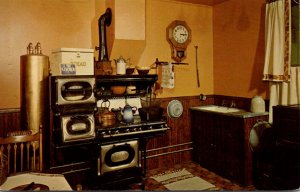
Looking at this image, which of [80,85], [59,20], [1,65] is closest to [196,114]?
[80,85]

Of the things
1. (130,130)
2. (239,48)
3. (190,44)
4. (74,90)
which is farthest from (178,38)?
(74,90)

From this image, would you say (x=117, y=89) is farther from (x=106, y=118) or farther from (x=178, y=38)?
(x=178, y=38)

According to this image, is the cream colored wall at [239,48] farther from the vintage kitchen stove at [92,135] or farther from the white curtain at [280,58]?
the vintage kitchen stove at [92,135]

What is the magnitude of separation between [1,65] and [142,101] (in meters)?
1.94

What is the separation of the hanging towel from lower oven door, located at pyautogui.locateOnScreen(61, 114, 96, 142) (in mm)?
1485

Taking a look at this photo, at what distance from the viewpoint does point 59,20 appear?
3.83 meters

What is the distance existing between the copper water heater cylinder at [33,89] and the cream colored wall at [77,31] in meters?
0.37

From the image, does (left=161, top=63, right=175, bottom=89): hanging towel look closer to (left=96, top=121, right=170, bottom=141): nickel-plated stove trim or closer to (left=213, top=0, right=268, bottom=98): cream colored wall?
(left=96, top=121, right=170, bottom=141): nickel-plated stove trim

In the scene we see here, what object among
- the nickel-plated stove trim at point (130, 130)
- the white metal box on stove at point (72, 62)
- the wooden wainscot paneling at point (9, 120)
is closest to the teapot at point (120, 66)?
the white metal box on stove at point (72, 62)

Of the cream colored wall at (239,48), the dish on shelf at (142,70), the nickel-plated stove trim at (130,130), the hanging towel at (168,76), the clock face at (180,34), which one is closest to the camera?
the nickel-plated stove trim at (130,130)

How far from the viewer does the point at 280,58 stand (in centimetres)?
370

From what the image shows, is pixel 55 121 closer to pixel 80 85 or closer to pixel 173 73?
pixel 80 85

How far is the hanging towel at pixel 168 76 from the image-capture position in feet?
14.4

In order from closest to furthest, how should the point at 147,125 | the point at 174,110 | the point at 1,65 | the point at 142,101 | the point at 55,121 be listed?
the point at 55,121 → the point at 1,65 → the point at 147,125 → the point at 142,101 → the point at 174,110
